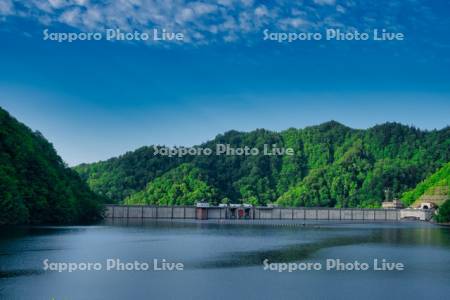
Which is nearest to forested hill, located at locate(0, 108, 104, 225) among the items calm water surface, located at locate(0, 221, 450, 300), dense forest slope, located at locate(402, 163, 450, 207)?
calm water surface, located at locate(0, 221, 450, 300)

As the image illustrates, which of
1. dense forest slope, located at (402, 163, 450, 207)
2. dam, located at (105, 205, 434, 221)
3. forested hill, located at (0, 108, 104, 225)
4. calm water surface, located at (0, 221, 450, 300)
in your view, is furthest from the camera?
dam, located at (105, 205, 434, 221)

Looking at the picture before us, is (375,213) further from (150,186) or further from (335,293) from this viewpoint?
(335,293)

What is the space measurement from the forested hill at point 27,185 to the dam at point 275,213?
2447 inches

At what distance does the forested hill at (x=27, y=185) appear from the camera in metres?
75.9

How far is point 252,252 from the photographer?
52562 millimetres

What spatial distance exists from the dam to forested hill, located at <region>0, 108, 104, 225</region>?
2447 inches

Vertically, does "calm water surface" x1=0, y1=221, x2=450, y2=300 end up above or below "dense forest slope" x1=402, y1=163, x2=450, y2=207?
below

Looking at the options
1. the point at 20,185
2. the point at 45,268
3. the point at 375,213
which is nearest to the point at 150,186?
the point at 375,213

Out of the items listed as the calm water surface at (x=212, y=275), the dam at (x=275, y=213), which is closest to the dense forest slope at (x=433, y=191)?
the dam at (x=275, y=213)

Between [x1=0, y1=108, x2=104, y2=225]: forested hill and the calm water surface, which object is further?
[x1=0, y1=108, x2=104, y2=225]: forested hill

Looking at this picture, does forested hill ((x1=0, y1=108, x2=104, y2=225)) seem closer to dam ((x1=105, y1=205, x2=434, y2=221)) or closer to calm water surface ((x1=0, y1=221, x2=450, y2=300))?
calm water surface ((x1=0, y1=221, x2=450, y2=300))

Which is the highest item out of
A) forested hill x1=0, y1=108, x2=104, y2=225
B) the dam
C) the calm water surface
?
forested hill x1=0, y1=108, x2=104, y2=225

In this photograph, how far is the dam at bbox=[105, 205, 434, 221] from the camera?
16362cm

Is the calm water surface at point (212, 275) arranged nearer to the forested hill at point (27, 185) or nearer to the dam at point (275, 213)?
the forested hill at point (27, 185)
